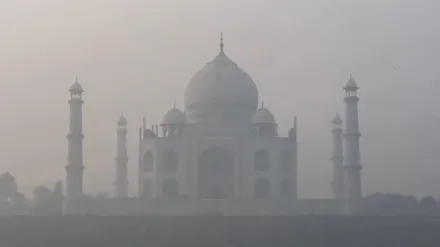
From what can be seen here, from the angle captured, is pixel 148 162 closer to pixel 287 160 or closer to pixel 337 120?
pixel 287 160

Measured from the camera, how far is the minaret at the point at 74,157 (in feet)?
112

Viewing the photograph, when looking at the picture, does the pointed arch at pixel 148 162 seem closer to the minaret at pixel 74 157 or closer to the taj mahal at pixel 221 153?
the taj mahal at pixel 221 153

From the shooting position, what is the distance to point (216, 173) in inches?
1473

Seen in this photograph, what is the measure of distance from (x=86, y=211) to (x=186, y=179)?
17.9 ft

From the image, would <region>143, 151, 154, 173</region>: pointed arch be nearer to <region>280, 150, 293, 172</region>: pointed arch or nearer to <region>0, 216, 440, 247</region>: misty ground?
<region>280, 150, 293, 172</region>: pointed arch

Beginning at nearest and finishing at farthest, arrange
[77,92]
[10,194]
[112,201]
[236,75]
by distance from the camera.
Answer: [112,201] → [77,92] → [236,75] → [10,194]

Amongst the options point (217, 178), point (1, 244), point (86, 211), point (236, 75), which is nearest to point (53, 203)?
point (86, 211)

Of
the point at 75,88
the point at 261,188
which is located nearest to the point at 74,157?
the point at 75,88

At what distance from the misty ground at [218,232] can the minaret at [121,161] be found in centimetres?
1014

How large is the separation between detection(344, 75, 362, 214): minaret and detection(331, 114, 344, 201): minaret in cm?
276

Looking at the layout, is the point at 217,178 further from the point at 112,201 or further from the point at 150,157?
the point at 112,201

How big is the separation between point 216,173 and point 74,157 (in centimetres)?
678

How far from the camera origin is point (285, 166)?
37.4 m

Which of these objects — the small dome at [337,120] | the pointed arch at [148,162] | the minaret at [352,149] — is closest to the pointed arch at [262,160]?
the minaret at [352,149]
